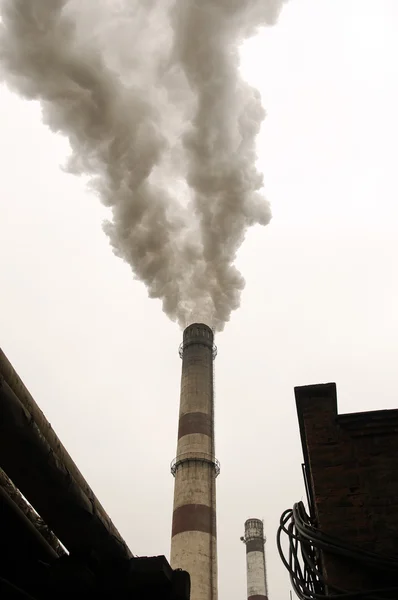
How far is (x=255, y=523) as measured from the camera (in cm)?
3422

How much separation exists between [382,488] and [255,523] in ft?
109

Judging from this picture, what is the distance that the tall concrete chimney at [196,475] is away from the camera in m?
16.3

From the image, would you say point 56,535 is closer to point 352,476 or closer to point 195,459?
point 352,476

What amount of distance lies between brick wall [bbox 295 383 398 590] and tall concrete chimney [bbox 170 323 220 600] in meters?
13.2

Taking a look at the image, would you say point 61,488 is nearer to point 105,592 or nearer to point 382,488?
point 105,592

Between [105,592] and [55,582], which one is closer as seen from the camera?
[55,582]

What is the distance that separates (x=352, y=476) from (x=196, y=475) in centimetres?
1440

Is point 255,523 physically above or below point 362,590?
above

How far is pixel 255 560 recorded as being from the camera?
32.1 meters

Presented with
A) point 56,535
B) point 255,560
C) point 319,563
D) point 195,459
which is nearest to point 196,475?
point 195,459

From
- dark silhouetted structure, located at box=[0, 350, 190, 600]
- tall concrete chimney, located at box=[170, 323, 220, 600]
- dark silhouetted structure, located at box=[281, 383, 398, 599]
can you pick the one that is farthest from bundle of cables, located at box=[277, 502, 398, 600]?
tall concrete chimney, located at box=[170, 323, 220, 600]

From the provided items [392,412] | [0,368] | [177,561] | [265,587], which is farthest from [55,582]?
[265,587]

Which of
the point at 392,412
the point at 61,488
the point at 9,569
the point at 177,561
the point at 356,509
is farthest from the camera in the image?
the point at 177,561

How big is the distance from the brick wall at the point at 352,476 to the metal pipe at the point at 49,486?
76.1 inches
